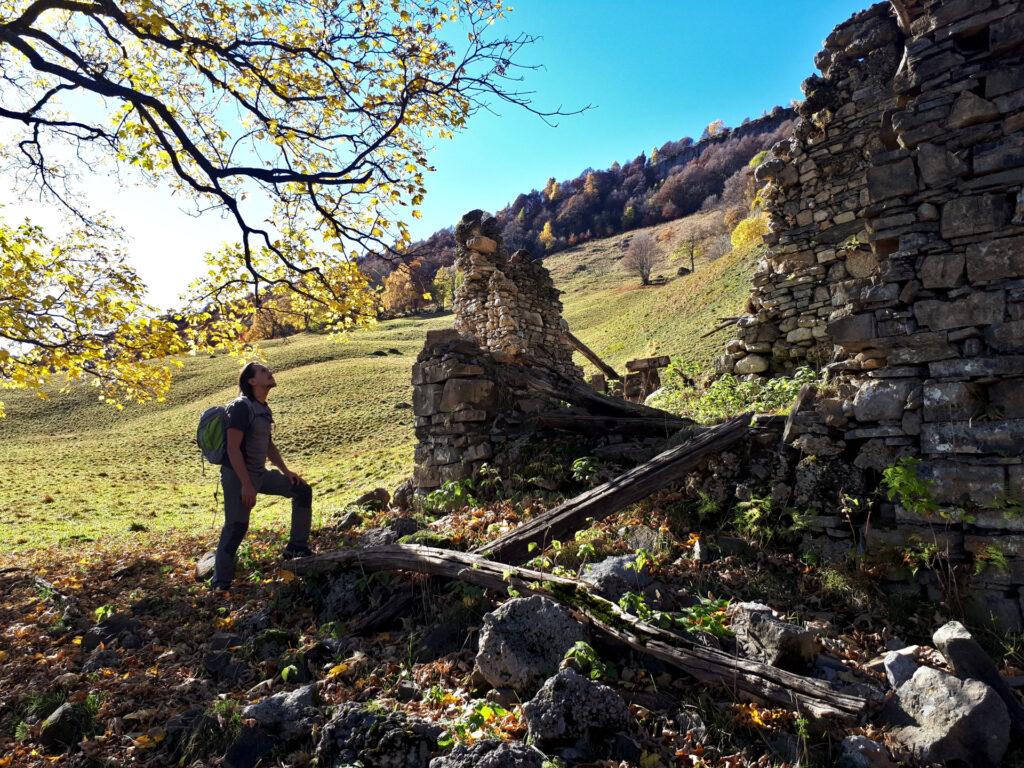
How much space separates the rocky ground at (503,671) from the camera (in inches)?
108

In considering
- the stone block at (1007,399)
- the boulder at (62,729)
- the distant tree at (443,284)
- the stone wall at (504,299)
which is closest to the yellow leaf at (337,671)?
the boulder at (62,729)

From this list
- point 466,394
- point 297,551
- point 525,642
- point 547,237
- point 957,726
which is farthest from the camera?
point 547,237

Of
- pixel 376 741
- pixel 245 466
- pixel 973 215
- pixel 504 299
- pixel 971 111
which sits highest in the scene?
pixel 971 111

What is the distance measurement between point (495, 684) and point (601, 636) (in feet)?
2.46

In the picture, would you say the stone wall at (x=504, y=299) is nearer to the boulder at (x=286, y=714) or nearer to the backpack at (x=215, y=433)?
the backpack at (x=215, y=433)

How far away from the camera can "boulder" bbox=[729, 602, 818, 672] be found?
316cm

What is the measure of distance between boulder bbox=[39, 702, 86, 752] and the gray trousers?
2.04 metres

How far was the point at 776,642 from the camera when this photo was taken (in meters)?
3.19

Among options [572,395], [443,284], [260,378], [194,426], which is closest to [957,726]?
[572,395]

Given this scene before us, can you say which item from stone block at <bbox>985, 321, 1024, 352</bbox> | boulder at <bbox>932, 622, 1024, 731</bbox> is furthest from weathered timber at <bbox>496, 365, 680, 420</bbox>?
boulder at <bbox>932, 622, 1024, 731</bbox>

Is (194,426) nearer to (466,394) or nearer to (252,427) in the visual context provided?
(466,394)

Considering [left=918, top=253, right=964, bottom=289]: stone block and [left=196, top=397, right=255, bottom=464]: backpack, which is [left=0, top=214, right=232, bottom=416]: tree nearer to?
[left=196, top=397, right=255, bottom=464]: backpack

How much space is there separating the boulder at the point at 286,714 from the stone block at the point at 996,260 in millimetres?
5448

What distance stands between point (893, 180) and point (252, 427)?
6058 millimetres
